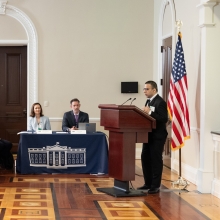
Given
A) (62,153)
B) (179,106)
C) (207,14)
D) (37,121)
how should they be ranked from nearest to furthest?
(207,14)
(179,106)
(62,153)
(37,121)

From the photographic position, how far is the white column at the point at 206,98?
24.8ft

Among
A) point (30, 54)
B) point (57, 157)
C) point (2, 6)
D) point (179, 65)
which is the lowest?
point (57, 157)

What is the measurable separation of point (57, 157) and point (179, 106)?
91.9 inches

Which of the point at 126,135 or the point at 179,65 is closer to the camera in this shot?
the point at 126,135

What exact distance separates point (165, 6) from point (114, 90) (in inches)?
82.0

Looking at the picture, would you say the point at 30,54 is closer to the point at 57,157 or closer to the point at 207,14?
the point at 57,157

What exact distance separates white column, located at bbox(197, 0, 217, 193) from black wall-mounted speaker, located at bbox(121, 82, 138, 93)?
3.81 meters

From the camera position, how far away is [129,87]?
37.3 ft

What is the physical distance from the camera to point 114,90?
11.4 m

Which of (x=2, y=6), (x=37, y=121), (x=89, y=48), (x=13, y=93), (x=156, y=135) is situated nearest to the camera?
(x=156, y=135)

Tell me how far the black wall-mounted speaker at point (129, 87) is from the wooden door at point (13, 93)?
84.7 inches

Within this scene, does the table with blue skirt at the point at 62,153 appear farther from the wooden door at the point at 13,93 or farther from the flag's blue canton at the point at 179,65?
the wooden door at the point at 13,93

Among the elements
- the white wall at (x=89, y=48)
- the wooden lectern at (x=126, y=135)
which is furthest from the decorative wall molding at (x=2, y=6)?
the wooden lectern at (x=126, y=135)

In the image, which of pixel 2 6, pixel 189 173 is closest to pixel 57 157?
pixel 189 173
